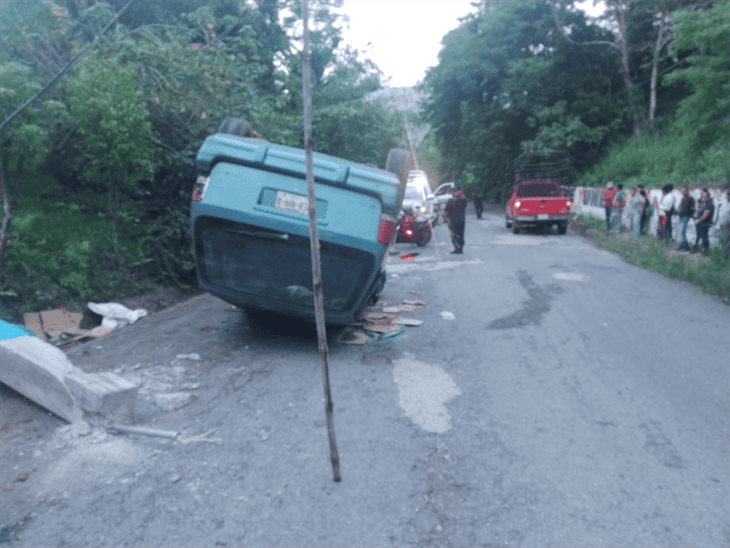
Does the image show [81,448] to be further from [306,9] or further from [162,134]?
[162,134]

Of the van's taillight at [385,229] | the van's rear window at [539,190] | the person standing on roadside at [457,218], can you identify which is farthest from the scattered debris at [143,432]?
the van's rear window at [539,190]

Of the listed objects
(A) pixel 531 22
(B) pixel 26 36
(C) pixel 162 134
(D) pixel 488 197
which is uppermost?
(A) pixel 531 22

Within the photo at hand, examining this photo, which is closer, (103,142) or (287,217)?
(287,217)

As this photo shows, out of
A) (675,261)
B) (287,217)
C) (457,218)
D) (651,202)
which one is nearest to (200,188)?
(287,217)

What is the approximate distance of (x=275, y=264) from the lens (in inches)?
300

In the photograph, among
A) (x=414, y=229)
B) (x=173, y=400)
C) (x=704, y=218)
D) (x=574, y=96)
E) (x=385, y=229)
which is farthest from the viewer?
(x=574, y=96)

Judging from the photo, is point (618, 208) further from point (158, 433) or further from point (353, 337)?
point (158, 433)

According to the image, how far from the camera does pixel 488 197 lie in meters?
50.4

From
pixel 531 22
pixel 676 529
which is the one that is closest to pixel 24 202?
pixel 676 529

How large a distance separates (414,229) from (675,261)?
715 centimetres

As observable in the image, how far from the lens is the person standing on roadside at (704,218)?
16.6 metres

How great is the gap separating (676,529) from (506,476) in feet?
3.66

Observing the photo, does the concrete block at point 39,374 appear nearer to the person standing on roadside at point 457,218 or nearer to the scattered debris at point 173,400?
the scattered debris at point 173,400

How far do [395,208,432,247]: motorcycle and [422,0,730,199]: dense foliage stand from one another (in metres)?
8.02
